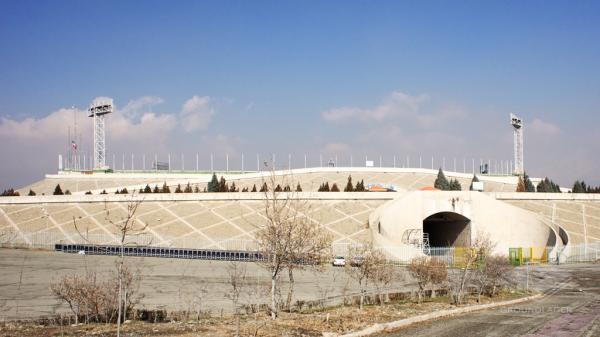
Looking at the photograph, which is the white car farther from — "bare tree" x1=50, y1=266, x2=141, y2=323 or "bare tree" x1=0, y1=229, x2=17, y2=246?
"bare tree" x1=0, y1=229, x2=17, y2=246

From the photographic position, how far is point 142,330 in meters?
15.1

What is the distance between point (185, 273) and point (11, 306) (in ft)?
42.1

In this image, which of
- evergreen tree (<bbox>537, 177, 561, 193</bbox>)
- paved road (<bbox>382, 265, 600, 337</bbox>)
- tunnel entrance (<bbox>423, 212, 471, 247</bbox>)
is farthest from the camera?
evergreen tree (<bbox>537, 177, 561, 193</bbox>)

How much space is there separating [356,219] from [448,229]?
8.38m

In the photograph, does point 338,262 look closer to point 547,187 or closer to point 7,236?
point 7,236

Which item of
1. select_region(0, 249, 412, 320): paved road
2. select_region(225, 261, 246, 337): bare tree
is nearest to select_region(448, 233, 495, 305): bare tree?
select_region(0, 249, 412, 320): paved road

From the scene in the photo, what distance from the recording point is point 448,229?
52500 millimetres

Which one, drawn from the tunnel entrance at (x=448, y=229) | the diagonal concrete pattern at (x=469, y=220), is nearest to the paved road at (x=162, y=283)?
the diagonal concrete pattern at (x=469, y=220)

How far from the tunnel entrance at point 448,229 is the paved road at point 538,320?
18332 millimetres

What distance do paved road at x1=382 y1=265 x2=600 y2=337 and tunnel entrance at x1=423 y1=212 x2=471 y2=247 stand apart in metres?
18.3

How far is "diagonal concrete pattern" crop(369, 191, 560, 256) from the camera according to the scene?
4553cm

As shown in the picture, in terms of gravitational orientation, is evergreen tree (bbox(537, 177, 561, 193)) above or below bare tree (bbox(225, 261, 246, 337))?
above

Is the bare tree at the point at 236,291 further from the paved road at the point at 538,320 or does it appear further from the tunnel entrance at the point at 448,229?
the tunnel entrance at the point at 448,229

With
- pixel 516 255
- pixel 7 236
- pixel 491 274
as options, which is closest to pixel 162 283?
pixel 491 274
